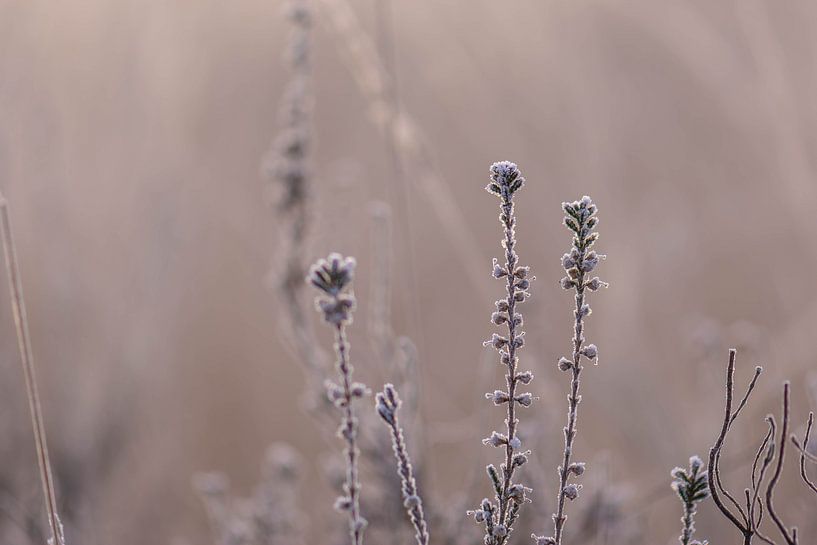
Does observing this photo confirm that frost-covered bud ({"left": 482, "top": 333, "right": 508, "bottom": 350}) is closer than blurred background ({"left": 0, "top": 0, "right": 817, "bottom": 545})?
Yes

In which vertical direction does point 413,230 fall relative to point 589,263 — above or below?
above

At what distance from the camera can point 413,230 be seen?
336cm

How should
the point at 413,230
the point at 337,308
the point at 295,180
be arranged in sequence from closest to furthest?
1. the point at 337,308
2. the point at 295,180
3. the point at 413,230

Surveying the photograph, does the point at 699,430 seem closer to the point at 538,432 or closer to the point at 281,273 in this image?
the point at 538,432

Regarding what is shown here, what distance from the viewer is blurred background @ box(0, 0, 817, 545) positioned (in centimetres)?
171

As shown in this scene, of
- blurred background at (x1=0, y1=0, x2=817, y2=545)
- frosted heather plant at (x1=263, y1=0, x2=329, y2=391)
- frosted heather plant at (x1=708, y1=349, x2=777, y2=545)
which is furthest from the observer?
blurred background at (x1=0, y1=0, x2=817, y2=545)

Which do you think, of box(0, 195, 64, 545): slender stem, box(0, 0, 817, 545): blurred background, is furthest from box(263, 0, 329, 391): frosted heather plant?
box(0, 195, 64, 545): slender stem

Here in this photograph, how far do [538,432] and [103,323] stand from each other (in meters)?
1.69

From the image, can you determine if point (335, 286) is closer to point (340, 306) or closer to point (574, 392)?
point (340, 306)

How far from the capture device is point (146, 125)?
2.33 m

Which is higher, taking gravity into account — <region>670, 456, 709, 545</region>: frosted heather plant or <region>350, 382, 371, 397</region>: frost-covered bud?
<region>670, 456, 709, 545</region>: frosted heather plant

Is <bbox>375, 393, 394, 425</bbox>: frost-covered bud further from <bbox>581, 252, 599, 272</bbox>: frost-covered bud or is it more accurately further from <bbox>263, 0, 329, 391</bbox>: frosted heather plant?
<bbox>263, 0, 329, 391</bbox>: frosted heather plant

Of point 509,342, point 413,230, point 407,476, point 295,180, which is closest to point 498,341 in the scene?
point 509,342

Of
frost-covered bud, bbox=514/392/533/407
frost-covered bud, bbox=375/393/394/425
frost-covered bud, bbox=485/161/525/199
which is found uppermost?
frost-covered bud, bbox=485/161/525/199
